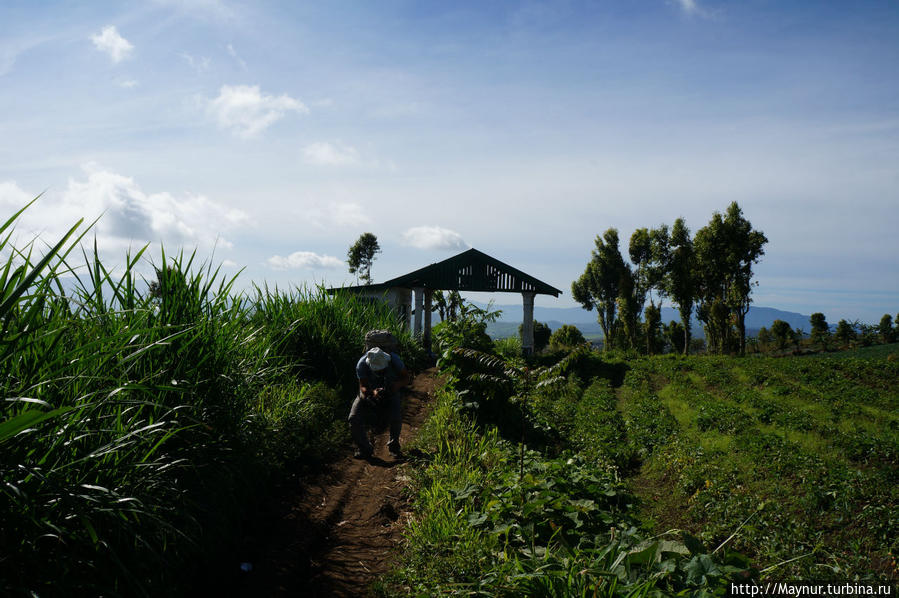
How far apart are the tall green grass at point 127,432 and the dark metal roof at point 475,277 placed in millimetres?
16988

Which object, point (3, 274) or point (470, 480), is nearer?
point (3, 274)

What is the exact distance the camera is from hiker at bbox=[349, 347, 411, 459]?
7468 mm

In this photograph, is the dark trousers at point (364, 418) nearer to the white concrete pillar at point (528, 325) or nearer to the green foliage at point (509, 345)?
the green foliage at point (509, 345)

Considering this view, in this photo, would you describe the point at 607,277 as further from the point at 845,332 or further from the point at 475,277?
the point at 475,277

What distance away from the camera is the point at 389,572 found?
429 cm

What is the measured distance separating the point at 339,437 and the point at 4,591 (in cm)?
563

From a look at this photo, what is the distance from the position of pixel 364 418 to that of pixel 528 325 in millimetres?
17731

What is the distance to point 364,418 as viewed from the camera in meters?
7.67

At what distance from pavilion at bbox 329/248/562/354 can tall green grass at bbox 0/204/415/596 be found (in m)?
16.6

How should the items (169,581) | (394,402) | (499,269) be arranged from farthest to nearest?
(499,269) < (394,402) < (169,581)

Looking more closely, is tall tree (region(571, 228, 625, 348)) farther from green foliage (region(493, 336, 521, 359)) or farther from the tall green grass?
the tall green grass

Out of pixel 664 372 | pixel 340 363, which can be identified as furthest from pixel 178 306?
pixel 664 372

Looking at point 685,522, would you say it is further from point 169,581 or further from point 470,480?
point 169,581

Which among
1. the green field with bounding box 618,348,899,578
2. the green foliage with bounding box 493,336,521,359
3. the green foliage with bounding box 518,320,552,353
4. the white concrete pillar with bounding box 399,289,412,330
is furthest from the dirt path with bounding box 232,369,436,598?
the green foliage with bounding box 518,320,552,353
